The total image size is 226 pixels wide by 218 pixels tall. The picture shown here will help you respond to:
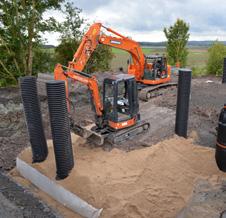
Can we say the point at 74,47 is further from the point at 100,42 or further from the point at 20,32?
the point at 100,42

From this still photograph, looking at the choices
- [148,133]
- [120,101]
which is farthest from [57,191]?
[148,133]

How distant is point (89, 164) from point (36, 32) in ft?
39.2

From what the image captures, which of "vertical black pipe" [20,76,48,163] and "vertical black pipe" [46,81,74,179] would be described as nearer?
"vertical black pipe" [46,81,74,179]

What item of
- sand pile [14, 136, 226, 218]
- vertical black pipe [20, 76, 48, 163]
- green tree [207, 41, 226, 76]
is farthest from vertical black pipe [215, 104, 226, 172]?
green tree [207, 41, 226, 76]

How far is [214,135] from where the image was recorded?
948cm

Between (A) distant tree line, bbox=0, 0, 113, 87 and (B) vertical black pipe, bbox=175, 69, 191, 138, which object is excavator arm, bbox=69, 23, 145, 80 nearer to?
(B) vertical black pipe, bbox=175, 69, 191, 138

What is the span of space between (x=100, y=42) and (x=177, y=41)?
51.4 ft

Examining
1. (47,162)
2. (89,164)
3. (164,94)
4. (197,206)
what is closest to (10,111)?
(47,162)

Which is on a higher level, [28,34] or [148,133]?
[28,34]

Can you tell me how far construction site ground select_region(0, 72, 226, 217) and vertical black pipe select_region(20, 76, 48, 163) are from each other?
40.2 inches

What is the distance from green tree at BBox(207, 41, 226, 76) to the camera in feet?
74.1

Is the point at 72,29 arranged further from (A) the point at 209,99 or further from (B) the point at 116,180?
(B) the point at 116,180

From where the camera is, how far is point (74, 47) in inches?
819

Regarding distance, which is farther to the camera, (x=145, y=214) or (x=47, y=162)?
(x=47, y=162)
